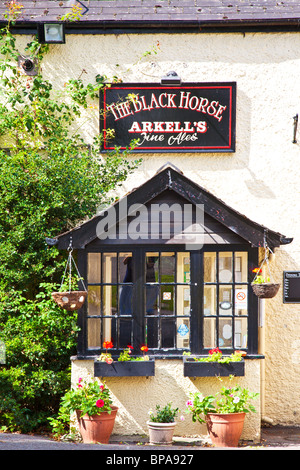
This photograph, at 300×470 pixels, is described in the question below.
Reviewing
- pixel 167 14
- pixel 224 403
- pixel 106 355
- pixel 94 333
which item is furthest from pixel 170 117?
pixel 224 403

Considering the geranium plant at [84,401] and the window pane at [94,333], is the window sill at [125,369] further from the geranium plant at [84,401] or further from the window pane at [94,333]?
the window pane at [94,333]

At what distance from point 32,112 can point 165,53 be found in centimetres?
223

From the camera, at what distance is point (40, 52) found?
387 inches

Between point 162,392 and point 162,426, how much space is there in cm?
52

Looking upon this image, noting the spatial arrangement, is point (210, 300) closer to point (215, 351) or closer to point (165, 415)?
point (215, 351)

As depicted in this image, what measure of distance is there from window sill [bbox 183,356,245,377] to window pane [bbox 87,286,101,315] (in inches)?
53.1

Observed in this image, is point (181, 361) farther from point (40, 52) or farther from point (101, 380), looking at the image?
point (40, 52)

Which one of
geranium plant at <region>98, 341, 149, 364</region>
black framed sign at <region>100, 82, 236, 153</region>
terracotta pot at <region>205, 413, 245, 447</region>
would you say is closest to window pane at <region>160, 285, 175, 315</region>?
geranium plant at <region>98, 341, 149, 364</region>

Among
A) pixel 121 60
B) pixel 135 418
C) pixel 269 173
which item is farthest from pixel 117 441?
pixel 121 60

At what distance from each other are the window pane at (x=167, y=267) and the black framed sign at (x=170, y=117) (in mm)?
2011

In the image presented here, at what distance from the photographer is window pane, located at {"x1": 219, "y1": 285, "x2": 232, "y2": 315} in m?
8.51

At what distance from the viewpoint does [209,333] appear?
8.53m

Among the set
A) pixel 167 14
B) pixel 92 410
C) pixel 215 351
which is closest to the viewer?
pixel 92 410
